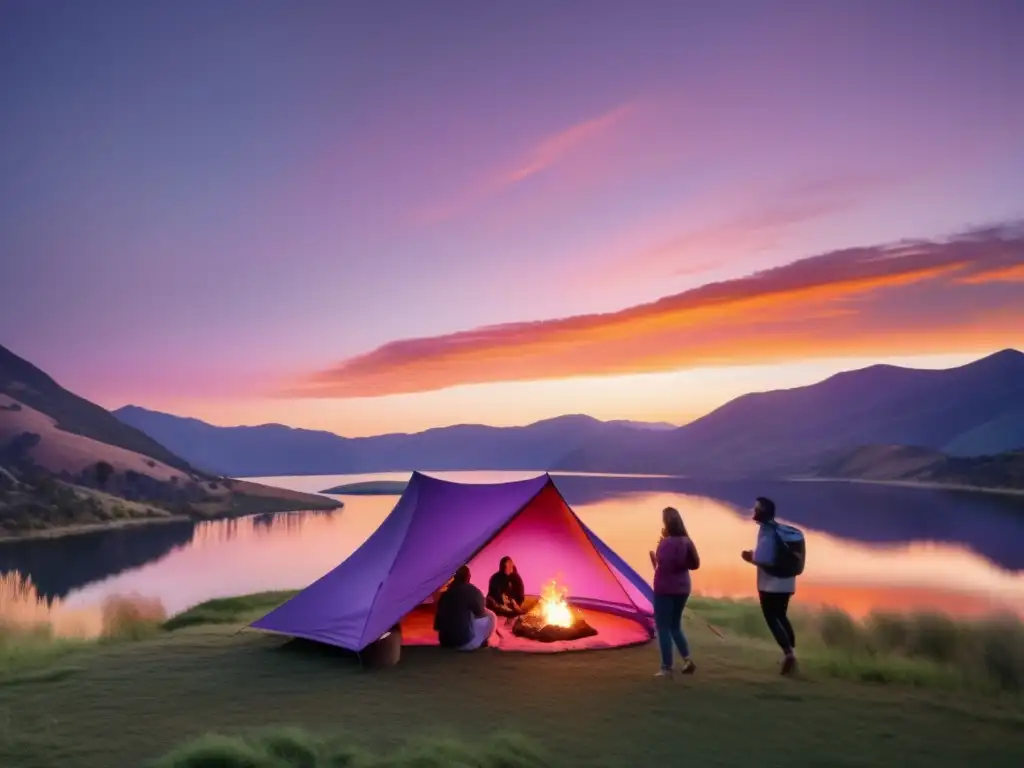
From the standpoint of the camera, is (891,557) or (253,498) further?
(253,498)

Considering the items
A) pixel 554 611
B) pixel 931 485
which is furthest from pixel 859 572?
pixel 931 485

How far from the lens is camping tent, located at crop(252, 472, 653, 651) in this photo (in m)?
10.8

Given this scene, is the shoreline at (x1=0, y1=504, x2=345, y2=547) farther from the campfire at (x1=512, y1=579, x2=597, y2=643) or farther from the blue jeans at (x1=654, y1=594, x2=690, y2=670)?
the blue jeans at (x1=654, y1=594, x2=690, y2=670)

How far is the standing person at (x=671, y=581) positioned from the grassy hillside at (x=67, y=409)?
4802 inches

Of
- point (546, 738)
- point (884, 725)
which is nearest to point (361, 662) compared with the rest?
point (546, 738)

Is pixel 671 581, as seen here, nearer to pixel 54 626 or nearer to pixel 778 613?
pixel 778 613

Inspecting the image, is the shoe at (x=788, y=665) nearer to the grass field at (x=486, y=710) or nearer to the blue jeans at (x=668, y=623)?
the grass field at (x=486, y=710)

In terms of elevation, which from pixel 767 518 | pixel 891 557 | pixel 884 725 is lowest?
pixel 891 557

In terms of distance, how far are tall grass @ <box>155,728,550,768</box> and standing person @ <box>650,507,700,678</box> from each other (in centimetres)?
287

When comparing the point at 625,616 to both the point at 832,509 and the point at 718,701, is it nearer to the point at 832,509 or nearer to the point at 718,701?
the point at 718,701

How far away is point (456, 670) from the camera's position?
987 cm

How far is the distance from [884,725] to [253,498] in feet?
339

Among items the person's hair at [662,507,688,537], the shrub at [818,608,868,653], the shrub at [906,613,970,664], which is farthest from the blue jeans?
the shrub at [906,613,970,664]

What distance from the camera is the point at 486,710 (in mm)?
8219
